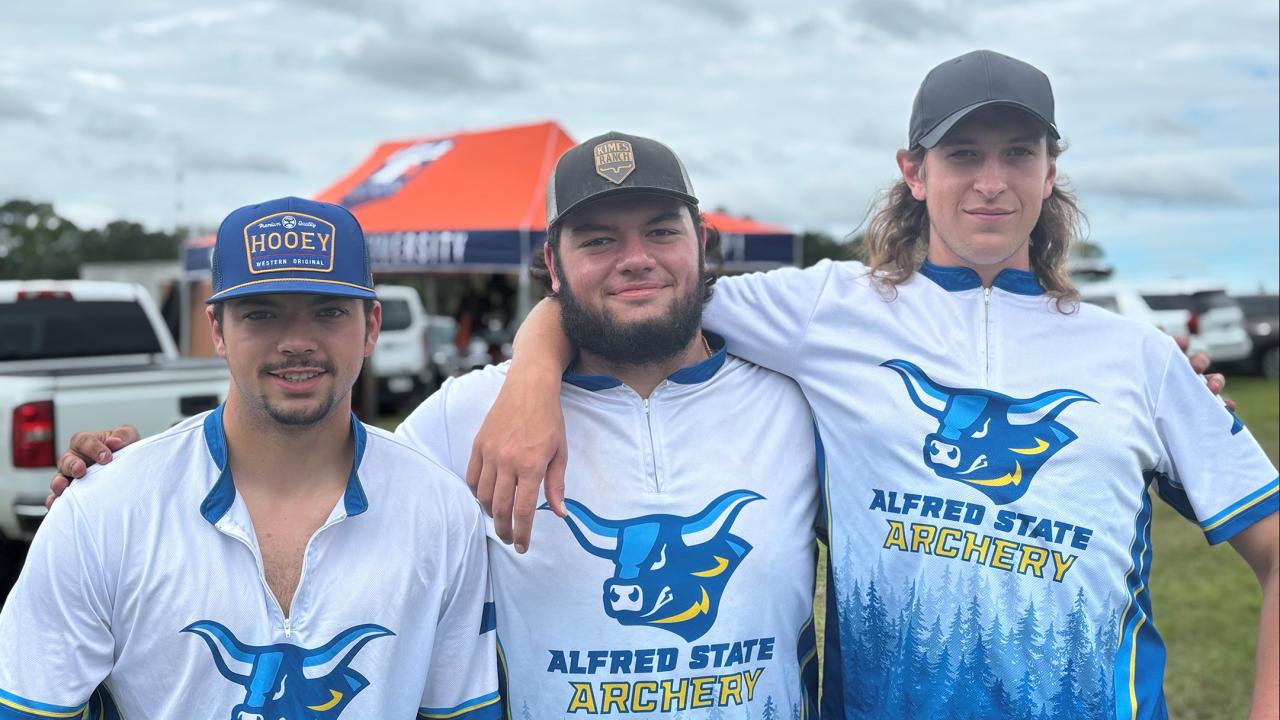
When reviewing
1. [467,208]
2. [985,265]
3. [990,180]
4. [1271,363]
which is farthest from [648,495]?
[1271,363]

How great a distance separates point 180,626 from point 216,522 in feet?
0.68

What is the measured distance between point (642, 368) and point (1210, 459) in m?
1.30

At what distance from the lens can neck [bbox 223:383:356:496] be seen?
2.11 metres

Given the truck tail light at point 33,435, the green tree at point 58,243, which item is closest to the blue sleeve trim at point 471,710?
the truck tail light at point 33,435

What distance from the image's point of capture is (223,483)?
6.67 feet

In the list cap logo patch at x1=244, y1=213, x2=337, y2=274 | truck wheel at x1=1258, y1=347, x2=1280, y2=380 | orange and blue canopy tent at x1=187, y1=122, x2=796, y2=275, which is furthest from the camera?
truck wheel at x1=1258, y1=347, x2=1280, y2=380

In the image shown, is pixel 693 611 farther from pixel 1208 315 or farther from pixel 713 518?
pixel 1208 315

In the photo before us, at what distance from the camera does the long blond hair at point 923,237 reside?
248cm

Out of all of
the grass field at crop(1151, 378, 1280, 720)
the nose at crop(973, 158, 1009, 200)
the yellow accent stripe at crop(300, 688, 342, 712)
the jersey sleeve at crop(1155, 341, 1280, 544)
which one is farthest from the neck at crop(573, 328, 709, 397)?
the grass field at crop(1151, 378, 1280, 720)

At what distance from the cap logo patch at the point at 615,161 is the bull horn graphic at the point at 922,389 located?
2.54 feet

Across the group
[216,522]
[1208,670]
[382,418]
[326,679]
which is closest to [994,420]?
[326,679]

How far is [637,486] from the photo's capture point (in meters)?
2.30

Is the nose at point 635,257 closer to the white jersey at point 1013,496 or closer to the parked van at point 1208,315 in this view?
the white jersey at point 1013,496

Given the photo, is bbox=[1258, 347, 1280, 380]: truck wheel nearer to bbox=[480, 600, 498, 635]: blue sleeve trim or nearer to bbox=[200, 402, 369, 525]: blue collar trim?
bbox=[480, 600, 498, 635]: blue sleeve trim
